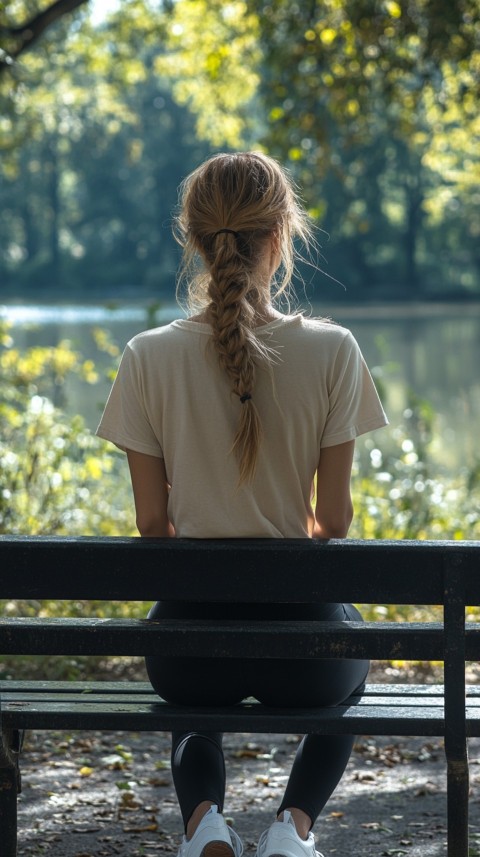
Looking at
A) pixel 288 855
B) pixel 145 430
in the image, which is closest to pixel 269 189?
pixel 145 430

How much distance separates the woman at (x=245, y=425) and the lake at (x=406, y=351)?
1.61 feet

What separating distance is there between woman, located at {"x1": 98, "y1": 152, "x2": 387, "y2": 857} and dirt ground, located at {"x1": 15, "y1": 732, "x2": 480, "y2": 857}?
85 cm

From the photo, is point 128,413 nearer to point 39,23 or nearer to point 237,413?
point 237,413

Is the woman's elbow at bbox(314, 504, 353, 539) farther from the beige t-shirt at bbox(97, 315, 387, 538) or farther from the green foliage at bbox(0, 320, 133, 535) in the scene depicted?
the green foliage at bbox(0, 320, 133, 535)

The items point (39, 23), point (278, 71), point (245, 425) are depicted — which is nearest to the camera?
point (245, 425)

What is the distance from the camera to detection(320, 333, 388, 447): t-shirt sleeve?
252cm

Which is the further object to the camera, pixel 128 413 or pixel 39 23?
pixel 39 23

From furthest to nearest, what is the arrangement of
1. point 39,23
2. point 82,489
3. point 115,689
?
point 39,23 → point 82,489 → point 115,689

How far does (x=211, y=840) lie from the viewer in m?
2.40

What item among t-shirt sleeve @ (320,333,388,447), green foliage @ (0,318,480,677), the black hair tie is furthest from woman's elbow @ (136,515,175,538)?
green foliage @ (0,318,480,677)

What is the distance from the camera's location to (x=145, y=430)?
262cm

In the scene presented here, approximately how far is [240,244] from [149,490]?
0.56 metres

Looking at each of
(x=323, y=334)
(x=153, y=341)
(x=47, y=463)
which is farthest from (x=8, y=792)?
(x=47, y=463)

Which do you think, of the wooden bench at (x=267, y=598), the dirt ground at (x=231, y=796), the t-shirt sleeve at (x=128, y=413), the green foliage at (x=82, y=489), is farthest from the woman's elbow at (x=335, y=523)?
the green foliage at (x=82, y=489)
